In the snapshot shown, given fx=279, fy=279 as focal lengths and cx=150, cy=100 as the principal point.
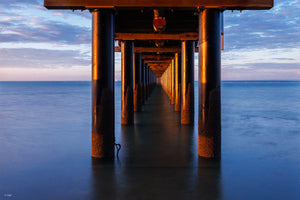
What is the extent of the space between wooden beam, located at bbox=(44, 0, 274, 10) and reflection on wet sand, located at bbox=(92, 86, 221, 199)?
4.34m

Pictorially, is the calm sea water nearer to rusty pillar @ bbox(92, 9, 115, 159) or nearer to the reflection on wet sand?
the reflection on wet sand

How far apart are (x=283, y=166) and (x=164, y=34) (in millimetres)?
7986

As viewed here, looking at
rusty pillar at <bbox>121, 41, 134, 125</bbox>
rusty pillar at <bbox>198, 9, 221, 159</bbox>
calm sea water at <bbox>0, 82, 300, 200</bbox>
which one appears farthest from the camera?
rusty pillar at <bbox>121, 41, 134, 125</bbox>

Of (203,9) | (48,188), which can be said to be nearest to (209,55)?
(203,9)

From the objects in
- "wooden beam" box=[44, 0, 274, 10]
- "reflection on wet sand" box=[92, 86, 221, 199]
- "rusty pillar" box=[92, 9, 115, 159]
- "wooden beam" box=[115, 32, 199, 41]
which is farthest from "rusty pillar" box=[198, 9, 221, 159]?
"wooden beam" box=[115, 32, 199, 41]

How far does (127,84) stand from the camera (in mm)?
14523

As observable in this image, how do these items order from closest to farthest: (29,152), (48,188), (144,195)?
(144,195), (48,188), (29,152)

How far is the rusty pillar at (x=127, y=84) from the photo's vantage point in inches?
571

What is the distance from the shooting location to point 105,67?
7758 millimetres

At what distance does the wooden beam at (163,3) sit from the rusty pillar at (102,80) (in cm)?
27

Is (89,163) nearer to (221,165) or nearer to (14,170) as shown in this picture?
(14,170)

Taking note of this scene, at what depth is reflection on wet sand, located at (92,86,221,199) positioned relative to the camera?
19.3ft

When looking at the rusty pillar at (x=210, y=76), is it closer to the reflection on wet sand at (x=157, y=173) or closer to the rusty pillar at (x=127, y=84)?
the reflection on wet sand at (x=157, y=173)

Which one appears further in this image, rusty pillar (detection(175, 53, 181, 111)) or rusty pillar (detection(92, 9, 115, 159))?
rusty pillar (detection(175, 53, 181, 111))
